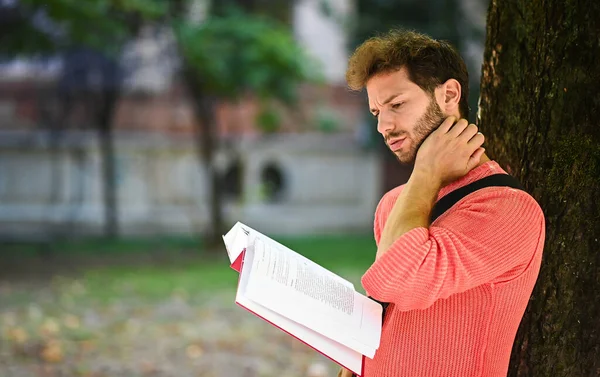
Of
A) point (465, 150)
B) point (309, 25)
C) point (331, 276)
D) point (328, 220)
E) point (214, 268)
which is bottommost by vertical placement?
point (328, 220)

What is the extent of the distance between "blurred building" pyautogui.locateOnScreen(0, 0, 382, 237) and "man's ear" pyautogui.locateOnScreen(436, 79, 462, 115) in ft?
51.5

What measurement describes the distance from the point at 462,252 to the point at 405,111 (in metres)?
0.43

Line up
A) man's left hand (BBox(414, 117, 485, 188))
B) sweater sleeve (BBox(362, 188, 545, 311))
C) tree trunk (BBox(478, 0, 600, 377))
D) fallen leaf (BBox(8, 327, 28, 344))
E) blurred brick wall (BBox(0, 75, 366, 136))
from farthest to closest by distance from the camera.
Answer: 1. blurred brick wall (BBox(0, 75, 366, 136))
2. fallen leaf (BBox(8, 327, 28, 344))
3. tree trunk (BBox(478, 0, 600, 377))
4. man's left hand (BBox(414, 117, 485, 188))
5. sweater sleeve (BBox(362, 188, 545, 311))

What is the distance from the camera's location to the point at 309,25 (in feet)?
65.9

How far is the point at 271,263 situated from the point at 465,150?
1.85ft

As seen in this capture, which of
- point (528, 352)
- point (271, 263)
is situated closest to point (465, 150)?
point (271, 263)

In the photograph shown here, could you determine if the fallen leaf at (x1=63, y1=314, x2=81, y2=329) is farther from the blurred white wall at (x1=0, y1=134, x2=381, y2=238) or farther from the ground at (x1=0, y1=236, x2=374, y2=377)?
the blurred white wall at (x1=0, y1=134, x2=381, y2=238)

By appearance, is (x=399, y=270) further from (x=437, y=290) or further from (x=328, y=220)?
(x=328, y=220)

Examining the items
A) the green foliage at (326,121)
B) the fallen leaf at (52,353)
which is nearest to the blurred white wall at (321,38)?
the green foliage at (326,121)

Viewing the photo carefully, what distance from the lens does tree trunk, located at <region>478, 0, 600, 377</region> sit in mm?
2574

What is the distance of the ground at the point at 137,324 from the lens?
675cm

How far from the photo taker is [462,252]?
1946 millimetres

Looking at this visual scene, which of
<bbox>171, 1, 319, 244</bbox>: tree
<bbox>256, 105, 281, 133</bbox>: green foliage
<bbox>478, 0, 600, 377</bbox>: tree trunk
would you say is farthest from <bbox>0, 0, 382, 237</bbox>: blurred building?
<bbox>478, 0, 600, 377</bbox>: tree trunk

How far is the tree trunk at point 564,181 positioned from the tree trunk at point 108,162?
1454cm
